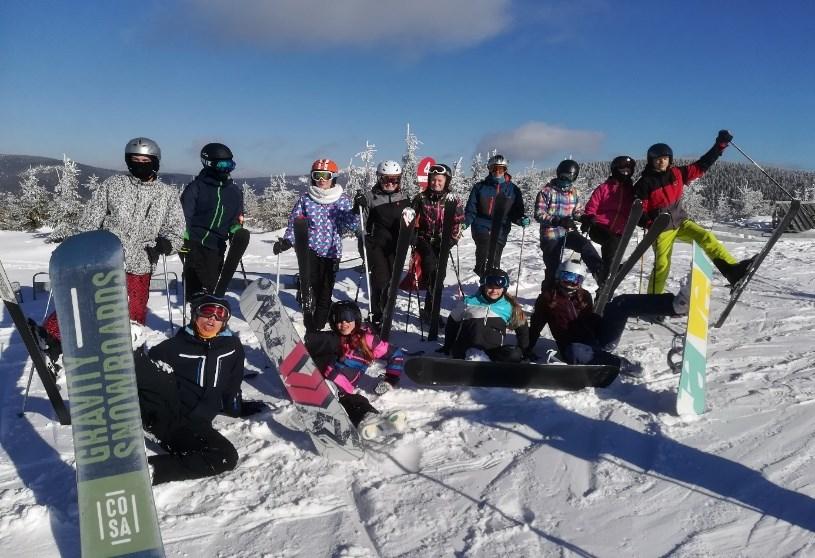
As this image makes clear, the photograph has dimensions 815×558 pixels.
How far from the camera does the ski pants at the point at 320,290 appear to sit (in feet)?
20.0

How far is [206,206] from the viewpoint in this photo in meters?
5.69

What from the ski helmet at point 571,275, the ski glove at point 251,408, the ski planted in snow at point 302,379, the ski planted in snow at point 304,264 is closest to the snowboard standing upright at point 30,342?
the ski glove at point 251,408

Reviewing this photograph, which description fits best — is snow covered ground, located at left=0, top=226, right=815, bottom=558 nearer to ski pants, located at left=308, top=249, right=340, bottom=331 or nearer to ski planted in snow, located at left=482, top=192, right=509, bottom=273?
ski pants, located at left=308, top=249, right=340, bottom=331

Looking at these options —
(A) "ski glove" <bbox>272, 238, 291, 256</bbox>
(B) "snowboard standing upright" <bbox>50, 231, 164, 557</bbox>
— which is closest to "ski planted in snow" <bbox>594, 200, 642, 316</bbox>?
(A) "ski glove" <bbox>272, 238, 291, 256</bbox>

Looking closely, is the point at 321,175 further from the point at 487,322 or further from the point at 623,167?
the point at 623,167

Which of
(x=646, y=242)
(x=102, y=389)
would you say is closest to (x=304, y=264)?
(x=102, y=389)

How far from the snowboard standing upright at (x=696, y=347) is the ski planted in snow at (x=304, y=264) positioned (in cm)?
366

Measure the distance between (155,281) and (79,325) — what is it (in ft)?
23.7

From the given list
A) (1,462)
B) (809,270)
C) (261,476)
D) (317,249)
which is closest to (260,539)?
(261,476)

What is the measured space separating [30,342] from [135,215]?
4.40 ft

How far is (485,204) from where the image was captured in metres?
6.90

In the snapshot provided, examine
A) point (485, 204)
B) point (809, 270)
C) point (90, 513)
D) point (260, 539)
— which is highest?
point (485, 204)

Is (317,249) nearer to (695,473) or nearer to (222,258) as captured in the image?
(222,258)

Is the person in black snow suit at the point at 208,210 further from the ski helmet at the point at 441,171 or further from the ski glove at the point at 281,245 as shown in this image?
the ski helmet at the point at 441,171
